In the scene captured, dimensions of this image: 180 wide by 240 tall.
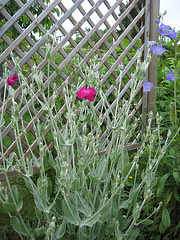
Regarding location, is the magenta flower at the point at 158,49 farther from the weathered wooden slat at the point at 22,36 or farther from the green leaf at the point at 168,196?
the green leaf at the point at 168,196

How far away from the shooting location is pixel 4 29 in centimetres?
188

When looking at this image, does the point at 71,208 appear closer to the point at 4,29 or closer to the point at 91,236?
the point at 91,236

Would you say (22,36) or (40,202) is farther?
(22,36)

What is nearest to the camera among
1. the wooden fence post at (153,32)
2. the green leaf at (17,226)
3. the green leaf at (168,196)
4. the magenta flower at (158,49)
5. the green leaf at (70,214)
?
the green leaf at (70,214)

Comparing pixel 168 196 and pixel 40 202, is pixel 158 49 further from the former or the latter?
pixel 40 202

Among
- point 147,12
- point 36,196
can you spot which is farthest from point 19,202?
point 147,12

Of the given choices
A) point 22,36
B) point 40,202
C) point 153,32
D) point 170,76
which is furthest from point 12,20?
point 153,32

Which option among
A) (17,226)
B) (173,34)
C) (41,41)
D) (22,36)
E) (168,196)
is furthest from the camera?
(41,41)

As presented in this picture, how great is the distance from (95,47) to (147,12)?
0.80 m

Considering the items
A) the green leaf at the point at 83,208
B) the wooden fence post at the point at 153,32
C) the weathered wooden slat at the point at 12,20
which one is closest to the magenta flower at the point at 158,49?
the wooden fence post at the point at 153,32

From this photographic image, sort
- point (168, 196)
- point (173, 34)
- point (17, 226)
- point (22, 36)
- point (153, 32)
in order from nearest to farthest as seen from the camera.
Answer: point (17, 226) → point (168, 196) → point (173, 34) → point (22, 36) → point (153, 32)

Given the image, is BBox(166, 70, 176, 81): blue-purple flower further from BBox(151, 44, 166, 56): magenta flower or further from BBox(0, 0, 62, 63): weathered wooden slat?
BBox(0, 0, 62, 63): weathered wooden slat

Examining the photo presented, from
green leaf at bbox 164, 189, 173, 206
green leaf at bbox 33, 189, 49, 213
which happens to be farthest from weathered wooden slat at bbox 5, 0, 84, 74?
green leaf at bbox 164, 189, 173, 206

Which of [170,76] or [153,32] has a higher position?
[153,32]
